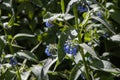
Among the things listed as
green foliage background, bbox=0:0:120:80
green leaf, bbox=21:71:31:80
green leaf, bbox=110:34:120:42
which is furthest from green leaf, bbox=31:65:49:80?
green leaf, bbox=110:34:120:42

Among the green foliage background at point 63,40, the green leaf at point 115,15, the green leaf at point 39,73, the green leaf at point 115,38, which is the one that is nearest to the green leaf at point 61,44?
the green foliage background at point 63,40

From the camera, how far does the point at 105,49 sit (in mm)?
3680

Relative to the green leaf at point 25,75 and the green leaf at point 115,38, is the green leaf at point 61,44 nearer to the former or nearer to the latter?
the green leaf at point 25,75

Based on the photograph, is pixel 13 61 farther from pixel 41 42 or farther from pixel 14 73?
pixel 41 42

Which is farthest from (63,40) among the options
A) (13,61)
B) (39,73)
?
(13,61)

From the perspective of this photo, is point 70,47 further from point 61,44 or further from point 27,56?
point 27,56

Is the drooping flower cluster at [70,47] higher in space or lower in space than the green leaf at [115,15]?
higher

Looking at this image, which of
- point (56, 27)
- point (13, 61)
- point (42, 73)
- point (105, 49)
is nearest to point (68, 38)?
point (42, 73)

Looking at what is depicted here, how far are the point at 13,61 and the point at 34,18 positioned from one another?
5.28 feet

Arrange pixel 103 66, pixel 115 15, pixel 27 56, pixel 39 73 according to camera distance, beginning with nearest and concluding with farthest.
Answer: pixel 103 66 → pixel 39 73 → pixel 27 56 → pixel 115 15

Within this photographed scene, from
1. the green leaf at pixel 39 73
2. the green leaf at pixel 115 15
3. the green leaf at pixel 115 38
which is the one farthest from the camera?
the green leaf at pixel 115 15

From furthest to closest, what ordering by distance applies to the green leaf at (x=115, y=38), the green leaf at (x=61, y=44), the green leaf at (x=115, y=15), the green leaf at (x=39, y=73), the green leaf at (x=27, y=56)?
the green leaf at (x=115, y=15) → the green leaf at (x=115, y=38) → the green leaf at (x=27, y=56) → the green leaf at (x=39, y=73) → the green leaf at (x=61, y=44)

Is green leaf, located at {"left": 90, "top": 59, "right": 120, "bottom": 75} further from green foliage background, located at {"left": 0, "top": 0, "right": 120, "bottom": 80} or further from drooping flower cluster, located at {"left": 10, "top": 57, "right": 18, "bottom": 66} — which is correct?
drooping flower cluster, located at {"left": 10, "top": 57, "right": 18, "bottom": 66}

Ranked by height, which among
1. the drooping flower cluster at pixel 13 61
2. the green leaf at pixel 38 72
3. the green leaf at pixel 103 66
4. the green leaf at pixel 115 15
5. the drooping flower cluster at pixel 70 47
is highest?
the drooping flower cluster at pixel 70 47
